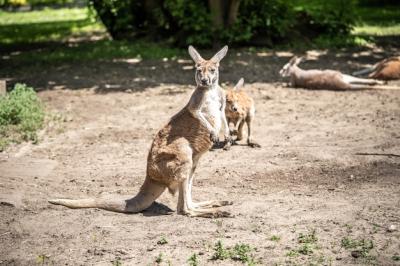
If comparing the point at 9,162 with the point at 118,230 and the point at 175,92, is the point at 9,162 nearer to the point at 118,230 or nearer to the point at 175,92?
the point at 118,230

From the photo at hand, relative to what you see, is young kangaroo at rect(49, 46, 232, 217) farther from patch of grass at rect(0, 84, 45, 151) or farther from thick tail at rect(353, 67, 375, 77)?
thick tail at rect(353, 67, 375, 77)

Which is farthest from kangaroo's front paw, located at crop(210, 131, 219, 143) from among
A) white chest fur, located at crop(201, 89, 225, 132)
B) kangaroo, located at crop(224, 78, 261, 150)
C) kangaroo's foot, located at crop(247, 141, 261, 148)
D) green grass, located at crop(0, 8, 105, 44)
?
green grass, located at crop(0, 8, 105, 44)

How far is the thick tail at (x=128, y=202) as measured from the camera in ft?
19.6

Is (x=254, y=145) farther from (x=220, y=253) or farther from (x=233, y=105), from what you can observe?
(x=220, y=253)

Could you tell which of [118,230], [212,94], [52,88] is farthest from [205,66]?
[52,88]

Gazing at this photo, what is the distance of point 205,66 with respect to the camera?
20.6 ft

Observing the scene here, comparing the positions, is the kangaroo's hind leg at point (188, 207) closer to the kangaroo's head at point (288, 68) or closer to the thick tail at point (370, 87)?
Answer: the thick tail at point (370, 87)

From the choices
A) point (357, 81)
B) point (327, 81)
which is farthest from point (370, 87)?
point (327, 81)

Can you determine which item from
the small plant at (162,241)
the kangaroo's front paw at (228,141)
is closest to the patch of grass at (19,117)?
the kangaroo's front paw at (228,141)

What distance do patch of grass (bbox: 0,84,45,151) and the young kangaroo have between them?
322cm

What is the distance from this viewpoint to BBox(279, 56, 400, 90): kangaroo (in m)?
11.6

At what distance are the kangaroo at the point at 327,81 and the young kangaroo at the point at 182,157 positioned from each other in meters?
5.80

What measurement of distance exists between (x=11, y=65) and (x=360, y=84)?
300 inches

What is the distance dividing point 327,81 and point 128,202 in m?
6.61
